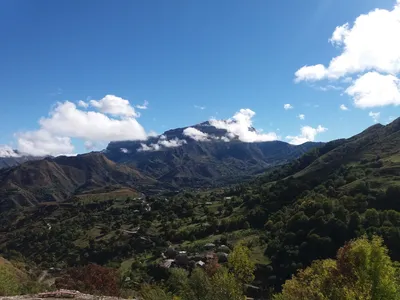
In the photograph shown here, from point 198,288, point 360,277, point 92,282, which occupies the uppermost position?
point 92,282

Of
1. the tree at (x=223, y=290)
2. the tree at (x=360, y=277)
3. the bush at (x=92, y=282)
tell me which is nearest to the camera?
the tree at (x=223, y=290)

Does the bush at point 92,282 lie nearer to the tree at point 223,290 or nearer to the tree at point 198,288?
the tree at point 198,288

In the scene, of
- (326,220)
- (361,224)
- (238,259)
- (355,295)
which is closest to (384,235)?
(361,224)

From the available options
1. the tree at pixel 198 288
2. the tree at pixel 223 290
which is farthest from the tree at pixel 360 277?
the tree at pixel 198 288

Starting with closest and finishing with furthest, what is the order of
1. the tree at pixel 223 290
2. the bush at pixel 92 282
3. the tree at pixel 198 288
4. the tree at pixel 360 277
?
the tree at pixel 223 290 < the tree at pixel 360 277 < the tree at pixel 198 288 < the bush at pixel 92 282

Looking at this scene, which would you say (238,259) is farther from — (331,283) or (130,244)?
(130,244)

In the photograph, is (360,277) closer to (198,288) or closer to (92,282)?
(198,288)

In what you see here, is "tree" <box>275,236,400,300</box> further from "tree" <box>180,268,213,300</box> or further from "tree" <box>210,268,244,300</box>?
"tree" <box>180,268,213,300</box>

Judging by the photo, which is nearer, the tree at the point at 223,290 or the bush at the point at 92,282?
the tree at the point at 223,290

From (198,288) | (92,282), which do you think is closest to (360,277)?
(198,288)

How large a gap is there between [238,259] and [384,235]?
56381mm

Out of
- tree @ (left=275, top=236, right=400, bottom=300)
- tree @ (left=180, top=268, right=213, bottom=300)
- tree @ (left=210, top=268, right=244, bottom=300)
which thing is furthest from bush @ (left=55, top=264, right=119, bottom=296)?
tree @ (left=275, top=236, right=400, bottom=300)

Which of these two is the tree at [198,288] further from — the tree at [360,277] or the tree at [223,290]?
the tree at [360,277]

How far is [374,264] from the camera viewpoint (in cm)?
4997
